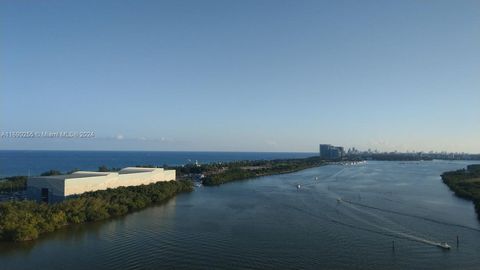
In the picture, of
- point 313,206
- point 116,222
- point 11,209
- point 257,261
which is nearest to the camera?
point 257,261

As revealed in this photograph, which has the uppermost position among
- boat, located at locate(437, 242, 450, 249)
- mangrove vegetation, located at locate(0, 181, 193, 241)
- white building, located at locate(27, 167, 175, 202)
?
white building, located at locate(27, 167, 175, 202)

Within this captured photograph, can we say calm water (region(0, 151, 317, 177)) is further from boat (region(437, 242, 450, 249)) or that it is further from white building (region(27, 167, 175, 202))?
boat (region(437, 242, 450, 249))

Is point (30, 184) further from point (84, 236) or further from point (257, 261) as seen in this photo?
point (257, 261)

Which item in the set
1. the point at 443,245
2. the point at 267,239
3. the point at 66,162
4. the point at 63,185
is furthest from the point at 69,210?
the point at 66,162

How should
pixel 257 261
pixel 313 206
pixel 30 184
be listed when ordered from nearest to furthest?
pixel 257 261, pixel 30 184, pixel 313 206

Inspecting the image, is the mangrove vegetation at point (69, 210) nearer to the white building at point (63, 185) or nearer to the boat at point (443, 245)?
the white building at point (63, 185)

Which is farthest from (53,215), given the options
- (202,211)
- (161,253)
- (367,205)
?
(367,205)

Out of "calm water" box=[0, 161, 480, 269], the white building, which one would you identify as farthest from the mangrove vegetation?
the white building

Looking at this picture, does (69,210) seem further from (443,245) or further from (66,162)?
(66,162)

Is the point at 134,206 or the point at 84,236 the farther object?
the point at 134,206
